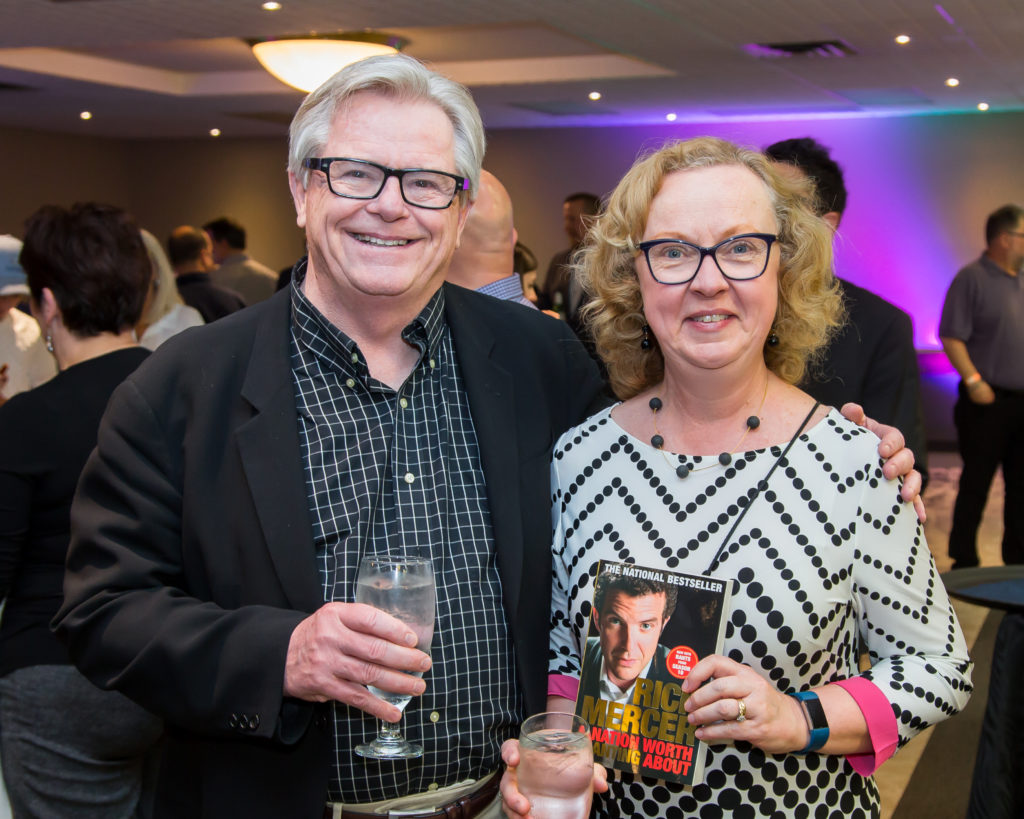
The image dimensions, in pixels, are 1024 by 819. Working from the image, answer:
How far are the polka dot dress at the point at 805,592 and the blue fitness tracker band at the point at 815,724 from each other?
7cm

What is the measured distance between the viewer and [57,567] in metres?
2.32

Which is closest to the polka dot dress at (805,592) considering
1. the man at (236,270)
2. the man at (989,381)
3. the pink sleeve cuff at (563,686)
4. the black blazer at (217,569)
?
the pink sleeve cuff at (563,686)

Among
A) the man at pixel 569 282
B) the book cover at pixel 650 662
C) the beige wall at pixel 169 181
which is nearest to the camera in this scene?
the book cover at pixel 650 662

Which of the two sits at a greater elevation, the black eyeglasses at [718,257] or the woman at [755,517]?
the black eyeglasses at [718,257]

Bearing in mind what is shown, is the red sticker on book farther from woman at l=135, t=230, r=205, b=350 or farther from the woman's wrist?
woman at l=135, t=230, r=205, b=350

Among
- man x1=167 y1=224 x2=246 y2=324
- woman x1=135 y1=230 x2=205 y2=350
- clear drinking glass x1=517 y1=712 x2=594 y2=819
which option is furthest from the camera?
man x1=167 y1=224 x2=246 y2=324

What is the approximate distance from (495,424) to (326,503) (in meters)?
0.32

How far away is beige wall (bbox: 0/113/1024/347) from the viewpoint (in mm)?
11367

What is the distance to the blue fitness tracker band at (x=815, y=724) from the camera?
4.88 feet

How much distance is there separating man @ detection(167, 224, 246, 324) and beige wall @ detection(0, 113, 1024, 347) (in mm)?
6496

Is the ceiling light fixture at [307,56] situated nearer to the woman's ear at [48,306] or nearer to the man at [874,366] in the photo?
the man at [874,366]

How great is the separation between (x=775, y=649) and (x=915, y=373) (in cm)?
173

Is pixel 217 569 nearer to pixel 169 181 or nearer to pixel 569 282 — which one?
pixel 569 282

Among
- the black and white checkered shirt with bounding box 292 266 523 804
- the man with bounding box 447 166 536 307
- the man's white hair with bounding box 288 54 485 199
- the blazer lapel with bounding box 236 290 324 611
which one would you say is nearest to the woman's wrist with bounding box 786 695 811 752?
the black and white checkered shirt with bounding box 292 266 523 804
